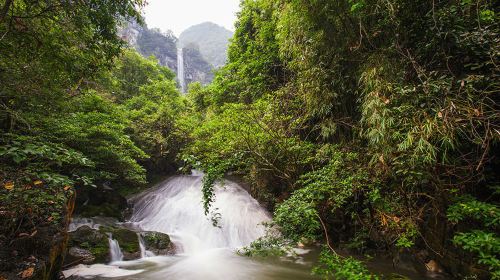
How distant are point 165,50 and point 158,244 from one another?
4890 centimetres

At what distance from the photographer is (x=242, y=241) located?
30.0ft

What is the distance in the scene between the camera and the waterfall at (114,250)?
7.09m

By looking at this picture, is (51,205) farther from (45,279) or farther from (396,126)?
(396,126)

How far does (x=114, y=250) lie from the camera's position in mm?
7254

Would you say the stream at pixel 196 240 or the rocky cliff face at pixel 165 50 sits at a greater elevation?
the rocky cliff face at pixel 165 50

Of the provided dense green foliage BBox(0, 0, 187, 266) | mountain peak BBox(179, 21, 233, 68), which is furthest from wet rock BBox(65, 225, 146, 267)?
mountain peak BBox(179, 21, 233, 68)

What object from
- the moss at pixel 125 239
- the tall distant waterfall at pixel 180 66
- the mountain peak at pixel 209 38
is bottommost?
the moss at pixel 125 239

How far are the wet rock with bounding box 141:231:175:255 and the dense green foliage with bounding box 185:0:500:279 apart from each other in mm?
3237

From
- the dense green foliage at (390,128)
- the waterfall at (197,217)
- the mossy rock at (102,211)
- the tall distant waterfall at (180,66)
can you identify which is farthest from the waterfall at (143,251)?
the tall distant waterfall at (180,66)

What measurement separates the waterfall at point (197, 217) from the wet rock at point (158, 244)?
0.34 meters

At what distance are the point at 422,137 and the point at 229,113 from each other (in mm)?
5265

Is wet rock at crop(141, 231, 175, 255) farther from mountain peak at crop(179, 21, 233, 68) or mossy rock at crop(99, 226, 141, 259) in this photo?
mountain peak at crop(179, 21, 233, 68)

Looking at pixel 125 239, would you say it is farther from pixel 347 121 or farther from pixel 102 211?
pixel 347 121

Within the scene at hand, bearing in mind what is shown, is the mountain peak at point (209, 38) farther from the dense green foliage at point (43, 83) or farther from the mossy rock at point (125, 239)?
the dense green foliage at point (43, 83)
